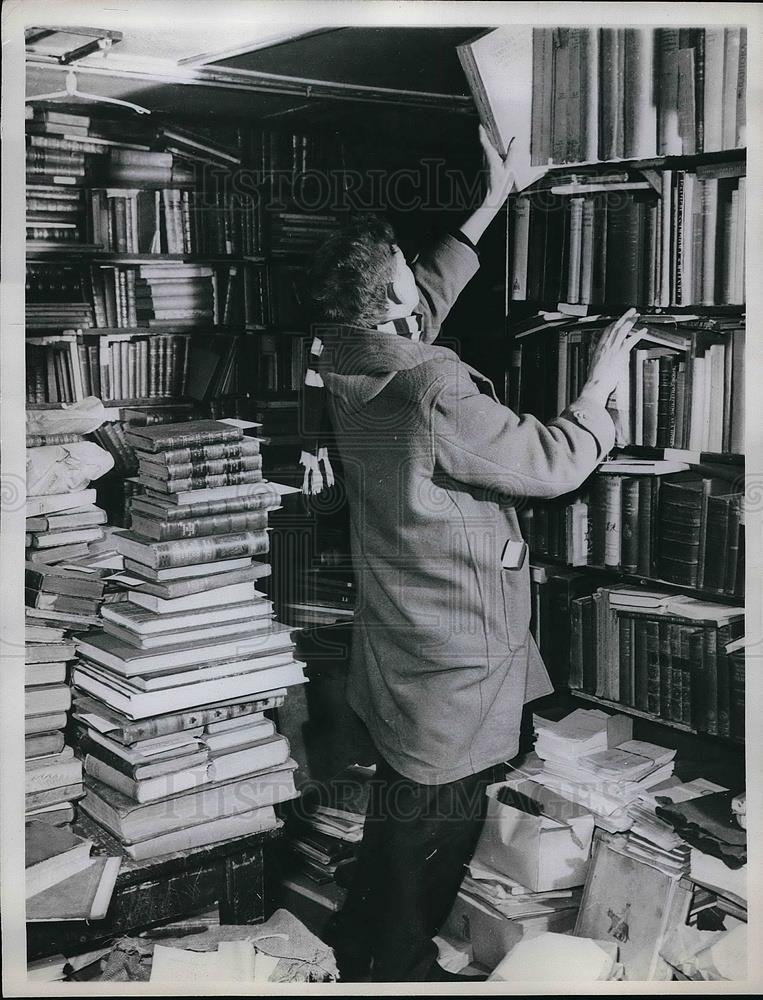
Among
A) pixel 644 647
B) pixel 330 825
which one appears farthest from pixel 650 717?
pixel 330 825

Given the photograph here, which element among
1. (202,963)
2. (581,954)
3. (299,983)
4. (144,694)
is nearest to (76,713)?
(144,694)

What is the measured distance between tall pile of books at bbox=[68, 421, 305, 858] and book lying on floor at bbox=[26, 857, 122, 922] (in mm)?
90

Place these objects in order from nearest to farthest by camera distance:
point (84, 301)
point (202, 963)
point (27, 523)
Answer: point (202, 963)
point (27, 523)
point (84, 301)

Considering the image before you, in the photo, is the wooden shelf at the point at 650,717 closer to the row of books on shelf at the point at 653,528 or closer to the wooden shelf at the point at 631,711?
the wooden shelf at the point at 631,711

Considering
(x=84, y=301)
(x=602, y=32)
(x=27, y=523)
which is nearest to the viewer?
(x=602, y=32)

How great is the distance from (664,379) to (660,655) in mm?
594

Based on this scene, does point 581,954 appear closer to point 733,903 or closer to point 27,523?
point 733,903

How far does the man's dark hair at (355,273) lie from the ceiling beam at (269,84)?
13.1 inches

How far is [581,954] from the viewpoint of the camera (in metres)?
1.91

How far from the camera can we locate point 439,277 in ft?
6.75

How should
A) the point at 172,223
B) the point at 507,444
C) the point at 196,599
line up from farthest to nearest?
the point at 172,223, the point at 196,599, the point at 507,444

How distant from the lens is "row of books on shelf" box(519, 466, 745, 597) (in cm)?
186

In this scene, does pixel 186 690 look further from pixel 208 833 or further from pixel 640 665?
pixel 640 665

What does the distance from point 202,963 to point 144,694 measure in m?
0.57
